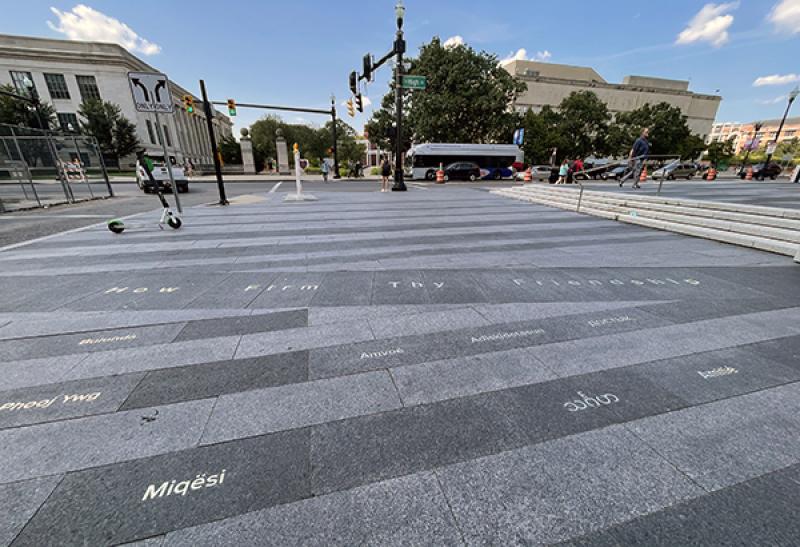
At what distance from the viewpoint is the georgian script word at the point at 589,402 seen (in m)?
2.44

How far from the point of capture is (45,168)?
45.6 ft

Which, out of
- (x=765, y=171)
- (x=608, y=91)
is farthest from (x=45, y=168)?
(x=608, y=91)

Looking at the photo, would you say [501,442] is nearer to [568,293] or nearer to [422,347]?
[422,347]

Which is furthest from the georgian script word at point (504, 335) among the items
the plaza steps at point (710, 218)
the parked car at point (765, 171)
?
the parked car at point (765, 171)

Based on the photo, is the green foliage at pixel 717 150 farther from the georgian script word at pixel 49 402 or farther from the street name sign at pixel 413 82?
the georgian script word at pixel 49 402

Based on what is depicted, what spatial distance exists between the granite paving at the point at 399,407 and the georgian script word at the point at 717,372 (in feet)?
0.08

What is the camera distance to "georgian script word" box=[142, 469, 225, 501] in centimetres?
176

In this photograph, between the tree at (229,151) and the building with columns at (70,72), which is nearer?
the building with columns at (70,72)

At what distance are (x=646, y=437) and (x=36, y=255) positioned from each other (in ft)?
32.5

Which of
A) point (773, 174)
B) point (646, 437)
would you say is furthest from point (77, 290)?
point (773, 174)

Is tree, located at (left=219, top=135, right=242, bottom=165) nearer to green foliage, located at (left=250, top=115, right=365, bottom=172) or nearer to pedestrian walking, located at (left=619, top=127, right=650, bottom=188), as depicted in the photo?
green foliage, located at (left=250, top=115, right=365, bottom=172)

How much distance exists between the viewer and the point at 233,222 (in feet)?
32.2

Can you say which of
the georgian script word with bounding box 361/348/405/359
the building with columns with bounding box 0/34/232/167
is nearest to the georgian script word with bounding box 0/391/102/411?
the georgian script word with bounding box 361/348/405/359

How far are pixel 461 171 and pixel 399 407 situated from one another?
30232 millimetres
